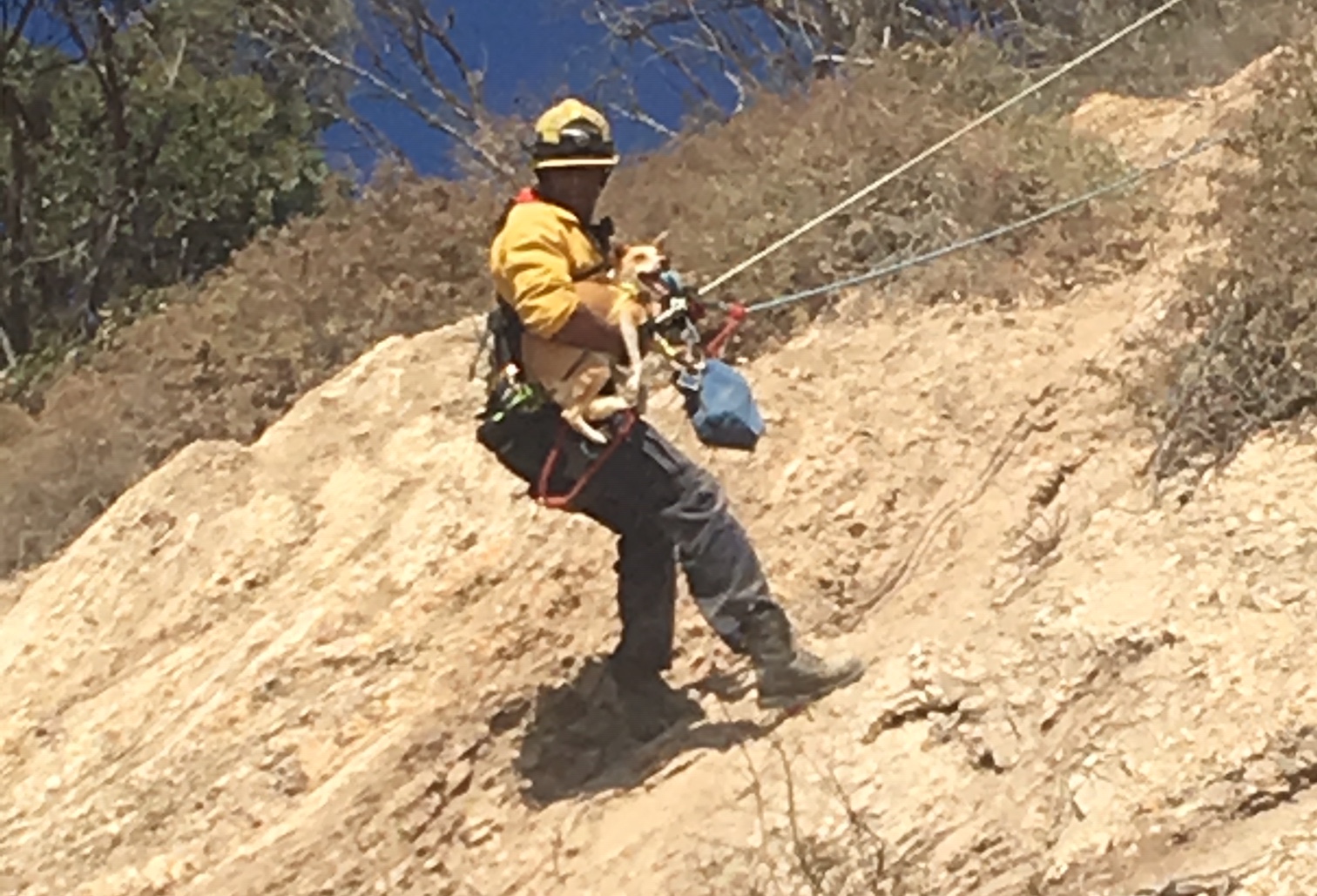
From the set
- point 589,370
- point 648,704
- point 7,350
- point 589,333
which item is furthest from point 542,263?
point 7,350

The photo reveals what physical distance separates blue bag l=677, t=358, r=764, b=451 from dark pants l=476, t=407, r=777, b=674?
5.7 inches

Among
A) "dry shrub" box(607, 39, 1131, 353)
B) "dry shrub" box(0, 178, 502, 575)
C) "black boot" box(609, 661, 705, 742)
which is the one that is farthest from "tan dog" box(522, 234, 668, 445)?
"dry shrub" box(0, 178, 502, 575)

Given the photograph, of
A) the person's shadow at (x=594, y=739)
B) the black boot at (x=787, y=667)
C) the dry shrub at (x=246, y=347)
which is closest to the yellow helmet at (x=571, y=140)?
the black boot at (x=787, y=667)

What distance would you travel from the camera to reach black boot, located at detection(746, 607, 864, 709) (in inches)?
221

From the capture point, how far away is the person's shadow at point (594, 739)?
5.76m

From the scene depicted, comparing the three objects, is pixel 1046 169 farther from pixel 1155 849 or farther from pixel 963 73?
pixel 1155 849

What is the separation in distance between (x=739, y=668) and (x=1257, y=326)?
186 centimetres

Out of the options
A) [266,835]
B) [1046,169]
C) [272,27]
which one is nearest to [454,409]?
[266,835]

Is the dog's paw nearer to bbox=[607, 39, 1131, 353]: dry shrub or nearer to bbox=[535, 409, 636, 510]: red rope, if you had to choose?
bbox=[535, 409, 636, 510]: red rope

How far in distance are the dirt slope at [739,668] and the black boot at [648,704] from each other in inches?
3.2

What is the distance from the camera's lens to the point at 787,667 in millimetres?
5617

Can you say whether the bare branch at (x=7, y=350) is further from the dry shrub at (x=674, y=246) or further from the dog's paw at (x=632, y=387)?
the dog's paw at (x=632, y=387)

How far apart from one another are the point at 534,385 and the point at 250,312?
165 inches

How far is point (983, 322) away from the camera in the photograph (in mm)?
7406
